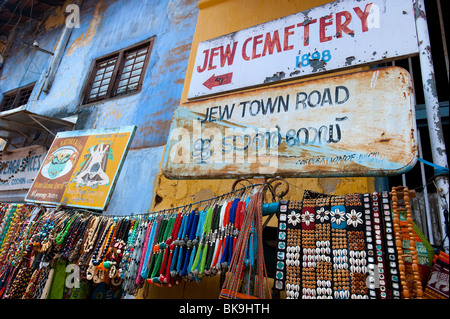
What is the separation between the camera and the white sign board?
256 inches

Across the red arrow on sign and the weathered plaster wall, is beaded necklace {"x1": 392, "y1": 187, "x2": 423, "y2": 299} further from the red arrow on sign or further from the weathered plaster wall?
the weathered plaster wall

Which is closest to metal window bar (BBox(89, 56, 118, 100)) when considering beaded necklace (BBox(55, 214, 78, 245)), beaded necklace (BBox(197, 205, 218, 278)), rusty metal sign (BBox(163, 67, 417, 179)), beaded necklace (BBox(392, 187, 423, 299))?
beaded necklace (BBox(55, 214, 78, 245))

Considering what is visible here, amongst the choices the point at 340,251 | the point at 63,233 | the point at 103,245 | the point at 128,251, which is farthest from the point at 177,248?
the point at 63,233

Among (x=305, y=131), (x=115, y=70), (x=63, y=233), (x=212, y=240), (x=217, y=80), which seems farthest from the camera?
(x=115, y=70)

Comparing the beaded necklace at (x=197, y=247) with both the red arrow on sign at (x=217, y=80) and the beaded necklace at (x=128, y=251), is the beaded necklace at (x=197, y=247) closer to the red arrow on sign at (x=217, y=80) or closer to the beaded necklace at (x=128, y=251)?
the beaded necklace at (x=128, y=251)

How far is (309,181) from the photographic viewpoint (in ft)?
10.9

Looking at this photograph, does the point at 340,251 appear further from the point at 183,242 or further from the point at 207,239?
the point at 183,242

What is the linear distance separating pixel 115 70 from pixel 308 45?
4.93 metres

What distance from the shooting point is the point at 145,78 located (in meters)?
5.86

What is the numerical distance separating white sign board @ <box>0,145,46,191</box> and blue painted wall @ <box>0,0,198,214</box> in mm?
1011

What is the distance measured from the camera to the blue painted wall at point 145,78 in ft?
16.3

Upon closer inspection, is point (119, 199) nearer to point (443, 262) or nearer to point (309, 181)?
point (309, 181)
